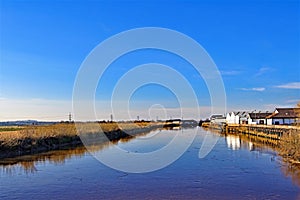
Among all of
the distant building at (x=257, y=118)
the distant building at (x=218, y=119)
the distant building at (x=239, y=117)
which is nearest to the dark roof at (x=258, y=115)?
the distant building at (x=257, y=118)

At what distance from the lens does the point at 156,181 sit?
581 inches

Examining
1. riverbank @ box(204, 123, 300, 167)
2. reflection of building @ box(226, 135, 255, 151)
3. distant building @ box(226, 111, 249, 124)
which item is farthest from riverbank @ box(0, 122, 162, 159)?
distant building @ box(226, 111, 249, 124)

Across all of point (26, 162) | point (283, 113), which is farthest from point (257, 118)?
point (26, 162)

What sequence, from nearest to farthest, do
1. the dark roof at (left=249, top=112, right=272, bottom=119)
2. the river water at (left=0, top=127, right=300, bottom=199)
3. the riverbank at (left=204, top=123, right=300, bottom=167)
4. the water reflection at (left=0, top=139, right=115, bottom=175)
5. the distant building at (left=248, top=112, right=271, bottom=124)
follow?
the river water at (left=0, top=127, right=300, bottom=199) < the water reflection at (left=0, top=139, right=115, bottom=175) < the riverbank at (left=204, top=123, right=300, bottom=167) < the distant building at (left=248, top=112, right=271, bottom=124) < the dark roof at (left=249, top=112, right=272, bottom=119)

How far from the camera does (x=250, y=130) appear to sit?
167 ft

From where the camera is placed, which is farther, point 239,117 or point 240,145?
point 239,117

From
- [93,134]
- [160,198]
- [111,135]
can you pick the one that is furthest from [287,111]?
[160,198]

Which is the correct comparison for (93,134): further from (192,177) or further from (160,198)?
(160,198)

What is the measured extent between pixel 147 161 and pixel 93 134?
19765 millimetres

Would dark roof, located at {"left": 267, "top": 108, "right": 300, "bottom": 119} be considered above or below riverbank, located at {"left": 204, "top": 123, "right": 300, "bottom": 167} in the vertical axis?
above

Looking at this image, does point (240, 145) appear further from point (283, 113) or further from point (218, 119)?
point (218, 119)

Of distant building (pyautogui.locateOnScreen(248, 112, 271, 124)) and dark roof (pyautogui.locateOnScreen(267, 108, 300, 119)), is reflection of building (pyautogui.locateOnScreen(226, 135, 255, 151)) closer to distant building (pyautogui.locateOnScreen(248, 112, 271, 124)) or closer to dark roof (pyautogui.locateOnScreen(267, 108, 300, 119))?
dark roof (pyautogui.locateOnScreen(267, 108, 300, 119))

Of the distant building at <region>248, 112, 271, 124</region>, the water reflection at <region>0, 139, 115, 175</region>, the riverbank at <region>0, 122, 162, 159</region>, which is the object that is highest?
the distant building at <region>248, 112, 271, 124</region>

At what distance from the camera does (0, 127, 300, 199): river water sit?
12.3 meters
